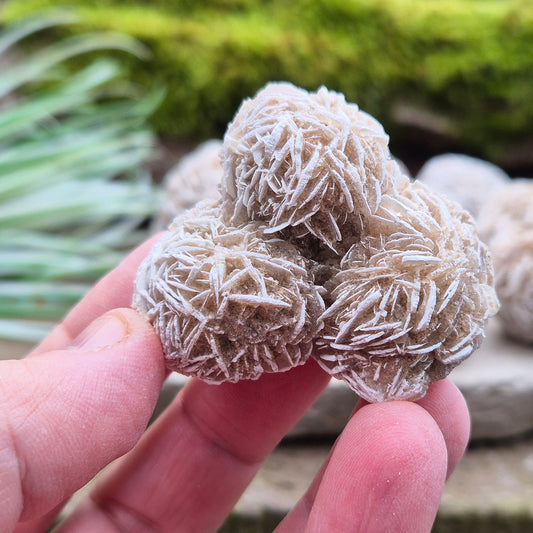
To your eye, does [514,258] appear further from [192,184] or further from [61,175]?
[61,175]

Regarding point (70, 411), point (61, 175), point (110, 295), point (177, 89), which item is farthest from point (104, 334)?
point (177, 89)

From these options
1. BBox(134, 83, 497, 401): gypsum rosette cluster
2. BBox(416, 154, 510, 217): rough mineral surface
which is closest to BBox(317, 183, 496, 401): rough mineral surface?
BBox(134, 83, 497, 401): gypsum rosette cluster

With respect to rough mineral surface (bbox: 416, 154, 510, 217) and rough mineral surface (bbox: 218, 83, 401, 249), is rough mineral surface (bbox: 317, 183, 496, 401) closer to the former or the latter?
rough mineral surface (bbox: 218, 83, 401, 249)

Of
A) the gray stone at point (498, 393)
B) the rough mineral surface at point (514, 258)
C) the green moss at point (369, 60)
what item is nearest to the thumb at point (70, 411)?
the gray stone at point (498, 393)

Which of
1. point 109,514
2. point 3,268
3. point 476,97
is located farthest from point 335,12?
point 109,514

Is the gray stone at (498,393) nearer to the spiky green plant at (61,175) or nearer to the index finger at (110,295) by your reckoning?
the index finger at (110,295)

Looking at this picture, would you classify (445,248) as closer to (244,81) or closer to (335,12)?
(244,81)
